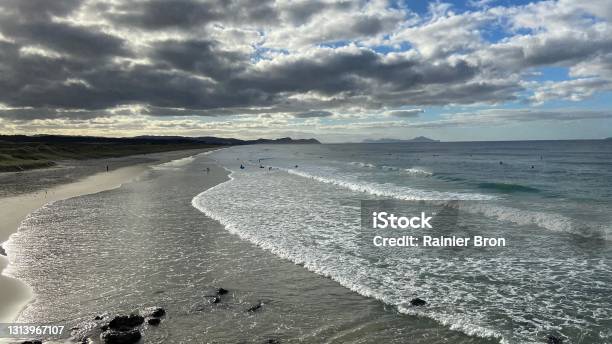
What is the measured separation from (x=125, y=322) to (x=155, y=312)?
0.82m

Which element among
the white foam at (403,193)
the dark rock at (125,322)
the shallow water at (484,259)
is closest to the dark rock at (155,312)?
the dark rock at (125,322)

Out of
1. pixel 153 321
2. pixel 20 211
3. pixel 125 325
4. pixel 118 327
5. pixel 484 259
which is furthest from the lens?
pixel 20 211

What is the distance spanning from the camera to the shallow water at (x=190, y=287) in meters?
9.62

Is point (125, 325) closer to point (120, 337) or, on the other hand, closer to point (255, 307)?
point (120, 337)

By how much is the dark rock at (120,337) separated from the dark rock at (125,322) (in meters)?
0.28

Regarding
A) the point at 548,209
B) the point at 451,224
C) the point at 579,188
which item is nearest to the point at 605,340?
the point at 451,224

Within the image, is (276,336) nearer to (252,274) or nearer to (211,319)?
(211,319)

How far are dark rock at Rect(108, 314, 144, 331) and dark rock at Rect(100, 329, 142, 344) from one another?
0.28 metres

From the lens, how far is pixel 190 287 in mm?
12523

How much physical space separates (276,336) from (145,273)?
6.51m

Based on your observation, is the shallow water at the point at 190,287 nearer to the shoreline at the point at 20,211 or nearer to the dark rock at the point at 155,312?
the dark rock at the point at 155,312

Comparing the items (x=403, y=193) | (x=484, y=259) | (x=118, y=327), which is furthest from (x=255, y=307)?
(x=403, y=193)

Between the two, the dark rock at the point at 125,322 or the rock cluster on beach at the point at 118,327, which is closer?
the rock cluster on beach at the point at 118,327

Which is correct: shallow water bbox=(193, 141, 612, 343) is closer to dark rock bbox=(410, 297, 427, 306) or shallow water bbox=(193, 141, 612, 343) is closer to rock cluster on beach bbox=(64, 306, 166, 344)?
dark rock bbox=(410, 297, 427, 306)
